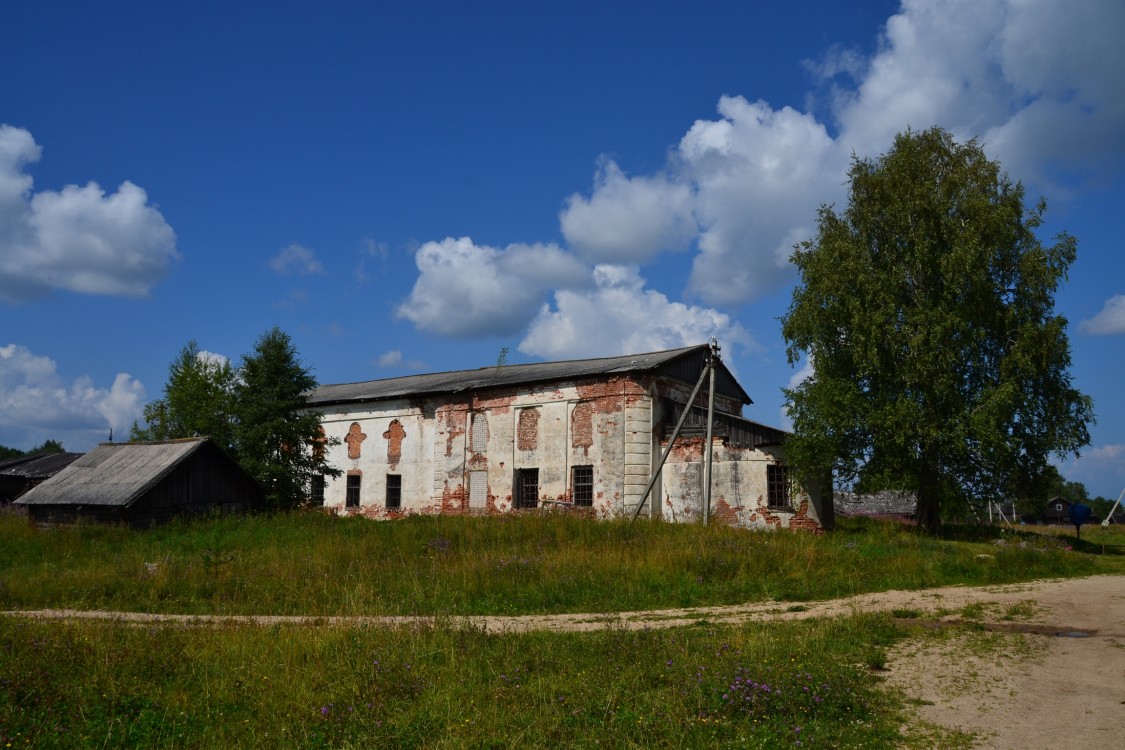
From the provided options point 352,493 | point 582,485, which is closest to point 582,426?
point 582,485

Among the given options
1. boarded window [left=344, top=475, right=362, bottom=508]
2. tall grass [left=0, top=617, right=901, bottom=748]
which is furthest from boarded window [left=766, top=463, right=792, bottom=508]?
boarded window [left=344, top=475, right=362, bottom=508]

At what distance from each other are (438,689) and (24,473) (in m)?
38.3

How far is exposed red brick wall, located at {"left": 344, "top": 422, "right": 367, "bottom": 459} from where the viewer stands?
110ft

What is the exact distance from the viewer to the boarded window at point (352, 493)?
33.4 m

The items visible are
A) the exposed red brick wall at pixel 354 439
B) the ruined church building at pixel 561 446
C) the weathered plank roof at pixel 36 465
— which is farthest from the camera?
the weathered plank roof at pixel 36 465

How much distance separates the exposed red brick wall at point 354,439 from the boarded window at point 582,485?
10737mm

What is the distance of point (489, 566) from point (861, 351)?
1498cm

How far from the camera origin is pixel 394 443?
32469mm

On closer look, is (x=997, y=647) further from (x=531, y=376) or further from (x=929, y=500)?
(x=531, y=376)

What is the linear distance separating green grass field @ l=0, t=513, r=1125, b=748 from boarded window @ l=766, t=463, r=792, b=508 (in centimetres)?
887

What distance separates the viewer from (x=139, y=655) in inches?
316

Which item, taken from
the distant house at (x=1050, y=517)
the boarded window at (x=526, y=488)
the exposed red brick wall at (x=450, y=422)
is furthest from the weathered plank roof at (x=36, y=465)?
the distant house at (x=1050, y=517)

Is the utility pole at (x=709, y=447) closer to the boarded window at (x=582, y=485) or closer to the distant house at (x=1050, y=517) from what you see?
the boarded window at (x=582, y=485)

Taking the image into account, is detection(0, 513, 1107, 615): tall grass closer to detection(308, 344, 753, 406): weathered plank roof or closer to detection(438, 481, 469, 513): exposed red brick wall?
detection(308, 344, 753, 406): weathered plank roof
